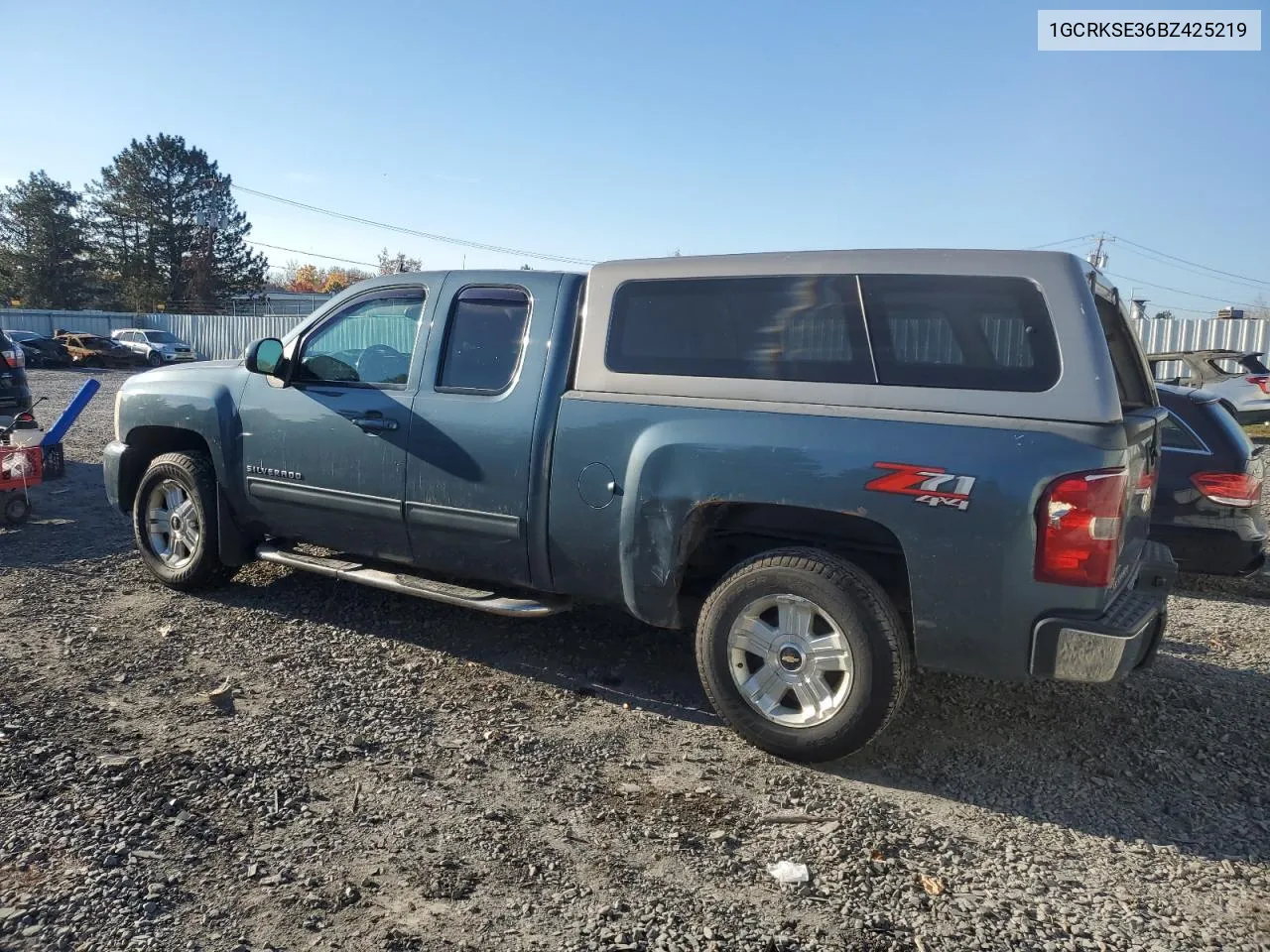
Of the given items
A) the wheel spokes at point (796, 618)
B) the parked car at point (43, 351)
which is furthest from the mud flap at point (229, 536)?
the parked car at point (43, 351)

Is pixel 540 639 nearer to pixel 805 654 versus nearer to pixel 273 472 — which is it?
pixel 273 472

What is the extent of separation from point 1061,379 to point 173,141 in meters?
69.3

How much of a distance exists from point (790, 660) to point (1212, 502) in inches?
155

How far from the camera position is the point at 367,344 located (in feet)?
17.1

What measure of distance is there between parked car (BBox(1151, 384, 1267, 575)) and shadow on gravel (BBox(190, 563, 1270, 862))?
991 mm

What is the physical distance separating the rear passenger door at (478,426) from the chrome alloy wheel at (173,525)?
1812mm

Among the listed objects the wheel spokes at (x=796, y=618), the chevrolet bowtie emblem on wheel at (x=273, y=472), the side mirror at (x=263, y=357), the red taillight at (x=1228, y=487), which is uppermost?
the side mirror at (x=263, y=357)

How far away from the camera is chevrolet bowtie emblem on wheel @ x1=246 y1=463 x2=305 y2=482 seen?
17.1 feet

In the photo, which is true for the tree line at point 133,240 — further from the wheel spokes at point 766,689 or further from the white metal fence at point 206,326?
the wheel spokes at point 766,689

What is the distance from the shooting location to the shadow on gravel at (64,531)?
263 inches

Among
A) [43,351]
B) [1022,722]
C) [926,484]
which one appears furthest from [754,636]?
[43,351]

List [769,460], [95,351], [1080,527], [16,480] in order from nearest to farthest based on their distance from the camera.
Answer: [1080,527], [769,460], [16,480], [95,351]

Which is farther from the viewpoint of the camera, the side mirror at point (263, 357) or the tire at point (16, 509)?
the tire at point (16, 509)

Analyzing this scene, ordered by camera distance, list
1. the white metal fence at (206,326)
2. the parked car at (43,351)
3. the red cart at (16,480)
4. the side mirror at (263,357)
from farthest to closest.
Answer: the parked car at (43,351) < the white metal fence at (206,326) < the red cart at (16,480) < the side mirror at (263,357)
